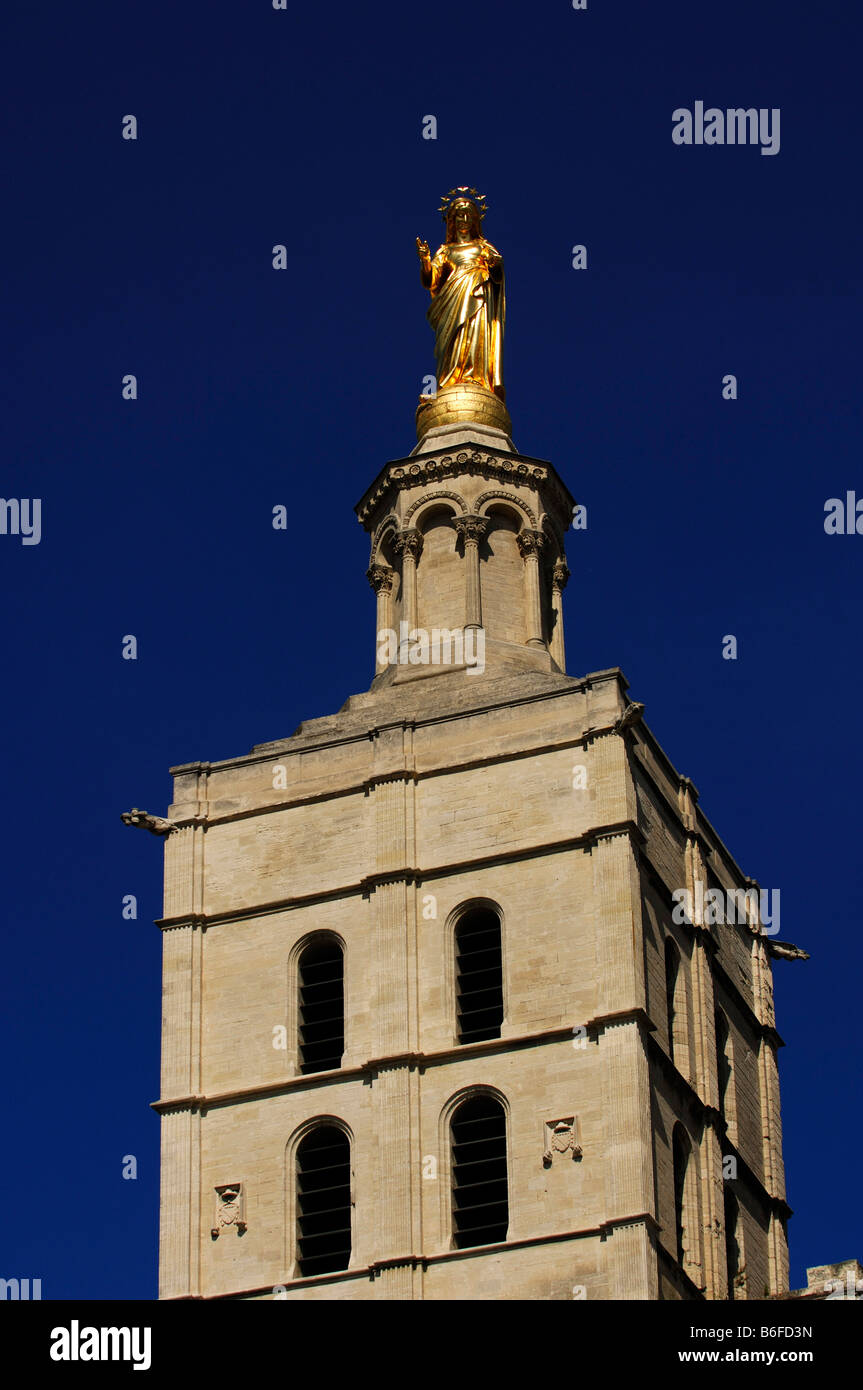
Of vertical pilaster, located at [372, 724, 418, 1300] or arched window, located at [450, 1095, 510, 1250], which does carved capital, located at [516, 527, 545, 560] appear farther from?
arched window, located at [450, 1095, 510, 1250]

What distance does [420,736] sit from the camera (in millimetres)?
64812

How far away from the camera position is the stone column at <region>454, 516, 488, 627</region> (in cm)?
6856

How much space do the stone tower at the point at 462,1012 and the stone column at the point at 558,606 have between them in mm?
1436

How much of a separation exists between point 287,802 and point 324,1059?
18.0 feet

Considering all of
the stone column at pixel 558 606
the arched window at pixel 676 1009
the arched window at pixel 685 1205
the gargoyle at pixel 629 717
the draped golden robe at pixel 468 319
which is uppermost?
the draped golden robe at pixel 468 319

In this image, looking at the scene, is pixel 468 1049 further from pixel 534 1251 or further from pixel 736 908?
pixel 736 908

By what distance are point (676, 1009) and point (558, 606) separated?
11208 mm

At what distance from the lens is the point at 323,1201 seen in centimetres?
6072

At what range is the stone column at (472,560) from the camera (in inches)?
2699

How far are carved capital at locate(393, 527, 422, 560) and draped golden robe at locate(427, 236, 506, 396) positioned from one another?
5.29 m

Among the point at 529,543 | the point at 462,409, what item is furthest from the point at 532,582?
the point at 462,409

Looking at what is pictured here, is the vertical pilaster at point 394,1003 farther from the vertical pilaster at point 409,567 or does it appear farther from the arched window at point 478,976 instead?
the vertical pilaster at point 409,567

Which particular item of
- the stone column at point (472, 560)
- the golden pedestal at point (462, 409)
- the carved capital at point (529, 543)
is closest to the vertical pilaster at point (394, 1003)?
the stone column at point (472, 560)

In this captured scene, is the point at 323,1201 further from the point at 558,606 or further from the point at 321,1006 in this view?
the point at 558,606
